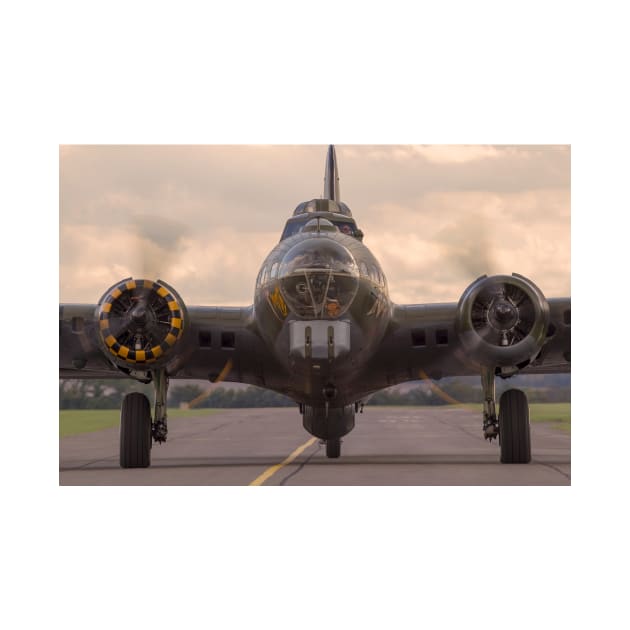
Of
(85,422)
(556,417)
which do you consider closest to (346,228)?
(85,422)

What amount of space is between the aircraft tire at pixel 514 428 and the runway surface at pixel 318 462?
32cm

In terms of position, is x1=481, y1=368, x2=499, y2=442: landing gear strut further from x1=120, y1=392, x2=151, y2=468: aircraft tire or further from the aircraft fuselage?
x1=120, y1=392, x2=151, y2=468: aircraft tire

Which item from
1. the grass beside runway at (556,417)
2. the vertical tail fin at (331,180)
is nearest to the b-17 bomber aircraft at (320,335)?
the vertical tail fin at (331,180)

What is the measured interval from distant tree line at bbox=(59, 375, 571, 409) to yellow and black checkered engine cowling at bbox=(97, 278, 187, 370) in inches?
47.2

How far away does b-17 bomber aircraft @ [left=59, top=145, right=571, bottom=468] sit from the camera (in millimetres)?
16000

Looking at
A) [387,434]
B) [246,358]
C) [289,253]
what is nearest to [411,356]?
[246,358]

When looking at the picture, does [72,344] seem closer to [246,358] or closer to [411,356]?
[246,358]

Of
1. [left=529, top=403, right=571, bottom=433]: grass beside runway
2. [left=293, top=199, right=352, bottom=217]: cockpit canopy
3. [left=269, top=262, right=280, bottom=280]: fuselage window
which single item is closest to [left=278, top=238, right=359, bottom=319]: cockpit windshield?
[left=269, top=262, right=280, bottom=280]: fuselage window

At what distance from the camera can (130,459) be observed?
1878 centimetres

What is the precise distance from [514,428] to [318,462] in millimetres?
4001

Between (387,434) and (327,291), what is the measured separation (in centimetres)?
1877

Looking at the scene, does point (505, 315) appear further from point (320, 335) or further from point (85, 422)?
point (85, 422)

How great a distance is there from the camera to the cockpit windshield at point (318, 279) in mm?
15523

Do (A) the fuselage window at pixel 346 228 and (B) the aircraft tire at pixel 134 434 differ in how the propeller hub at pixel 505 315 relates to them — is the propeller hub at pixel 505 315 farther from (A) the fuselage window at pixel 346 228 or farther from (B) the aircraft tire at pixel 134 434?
(B) the aircraft tire at pixel 134 434
